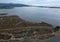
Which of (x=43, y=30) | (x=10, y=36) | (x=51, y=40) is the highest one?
(x=43, y=30)

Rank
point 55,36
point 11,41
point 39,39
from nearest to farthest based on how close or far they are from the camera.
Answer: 1. point 11,41
2. point 39,39
3. point 55,36

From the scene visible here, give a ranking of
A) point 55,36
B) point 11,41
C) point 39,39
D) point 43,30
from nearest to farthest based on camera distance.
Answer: point 11,41 → point 39,39 → point 55,36 → point 43,30

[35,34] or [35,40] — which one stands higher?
[35,34]

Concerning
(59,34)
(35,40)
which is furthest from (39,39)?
(59,34)

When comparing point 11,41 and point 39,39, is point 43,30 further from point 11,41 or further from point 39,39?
point 11,41

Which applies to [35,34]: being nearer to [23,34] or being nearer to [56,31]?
[23,34]

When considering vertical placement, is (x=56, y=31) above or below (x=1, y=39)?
above

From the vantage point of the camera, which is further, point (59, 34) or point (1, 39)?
point (59, 34)

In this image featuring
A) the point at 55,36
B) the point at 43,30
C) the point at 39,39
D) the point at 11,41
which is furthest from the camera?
the point at 43,30

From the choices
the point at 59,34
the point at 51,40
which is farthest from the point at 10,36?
the point at 59,34
